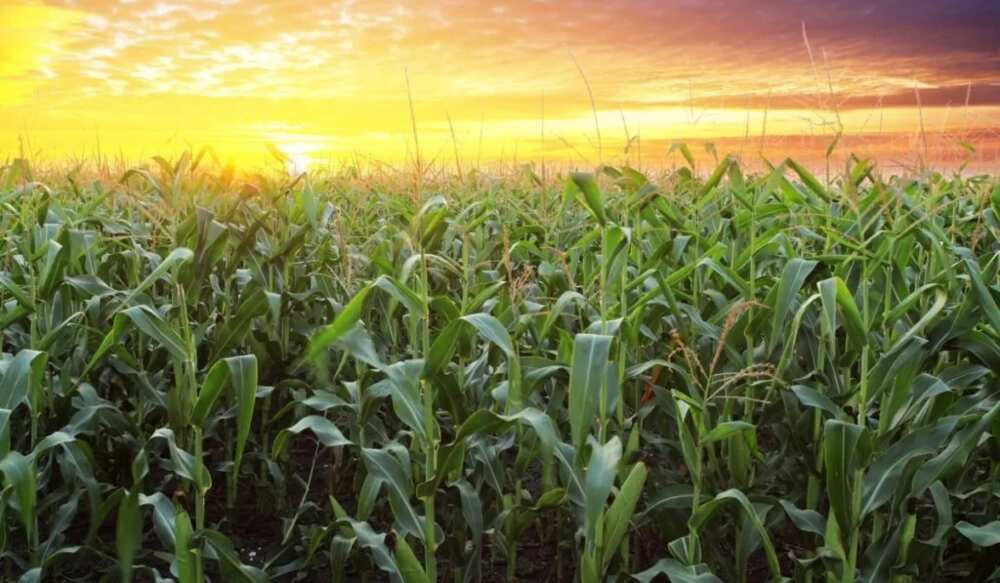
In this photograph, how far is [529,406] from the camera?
127 inches

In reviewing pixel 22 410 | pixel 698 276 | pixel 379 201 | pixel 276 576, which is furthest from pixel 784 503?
pixel 379 201

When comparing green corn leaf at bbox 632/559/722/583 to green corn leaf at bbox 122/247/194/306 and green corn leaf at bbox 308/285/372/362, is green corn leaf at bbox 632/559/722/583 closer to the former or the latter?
green corn leaf at bbox 308/285/372/362

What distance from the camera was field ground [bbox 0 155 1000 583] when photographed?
291 cm

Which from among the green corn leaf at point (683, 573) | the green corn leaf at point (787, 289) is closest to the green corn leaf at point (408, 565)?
the green corn leaf at point (683, 573)

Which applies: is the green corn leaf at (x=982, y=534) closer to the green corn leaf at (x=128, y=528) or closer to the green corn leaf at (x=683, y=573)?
the green corn leaf at (x=683, y=573)

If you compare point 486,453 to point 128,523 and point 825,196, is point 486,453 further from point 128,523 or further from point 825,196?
point 825,196

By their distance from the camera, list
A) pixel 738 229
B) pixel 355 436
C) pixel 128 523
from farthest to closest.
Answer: pixel 738 229
pixel 355 436
pixel 128 523

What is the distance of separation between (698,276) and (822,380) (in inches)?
32.0

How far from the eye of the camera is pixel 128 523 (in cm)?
317

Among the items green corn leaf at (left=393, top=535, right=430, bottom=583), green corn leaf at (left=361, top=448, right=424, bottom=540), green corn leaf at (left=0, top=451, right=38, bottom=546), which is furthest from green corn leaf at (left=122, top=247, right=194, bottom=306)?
green corn leaf at (left=393, top=535, right=430, bottom=583)

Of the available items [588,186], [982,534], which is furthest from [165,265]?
[982,534]

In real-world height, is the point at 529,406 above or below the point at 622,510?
above

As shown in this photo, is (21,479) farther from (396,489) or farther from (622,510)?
(622,510)

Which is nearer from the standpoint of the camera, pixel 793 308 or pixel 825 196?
pixel 793 308
